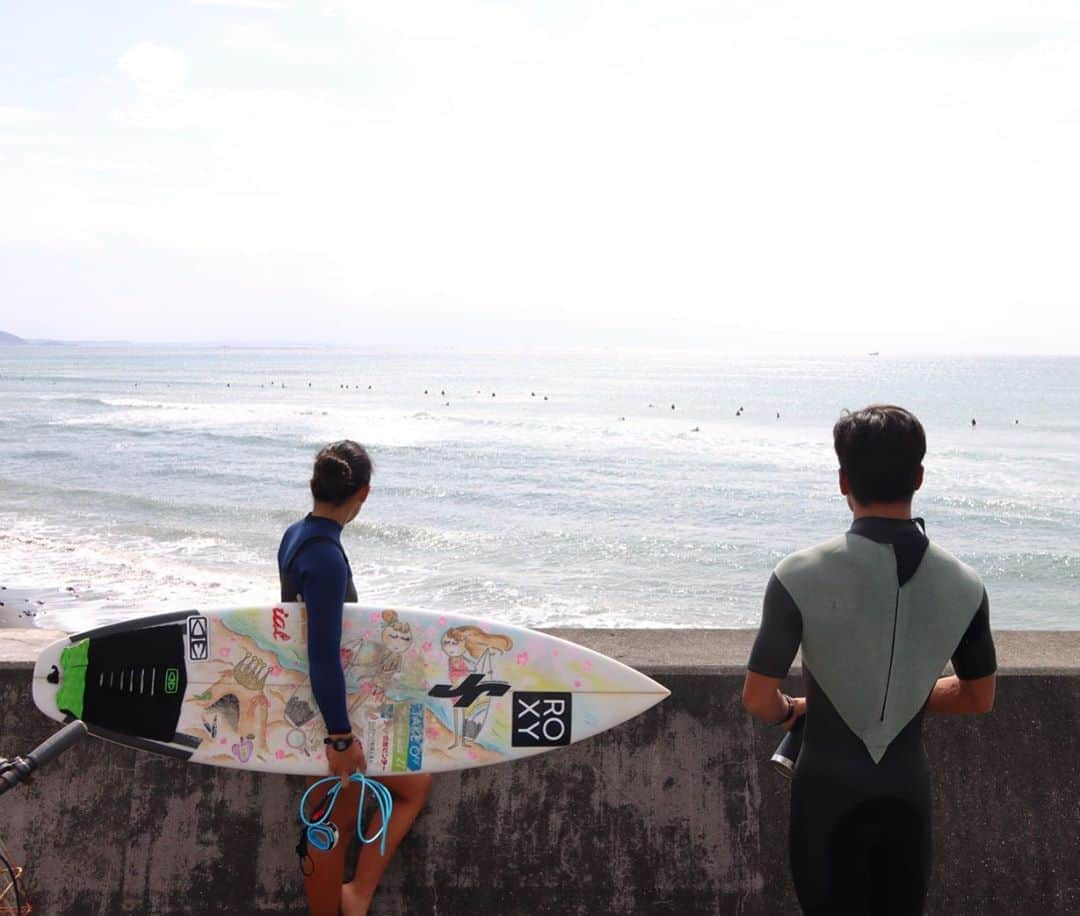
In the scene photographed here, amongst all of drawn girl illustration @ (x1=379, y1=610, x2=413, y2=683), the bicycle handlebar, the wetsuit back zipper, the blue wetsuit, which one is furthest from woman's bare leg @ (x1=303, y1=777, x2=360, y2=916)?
the wetsuit back zipper

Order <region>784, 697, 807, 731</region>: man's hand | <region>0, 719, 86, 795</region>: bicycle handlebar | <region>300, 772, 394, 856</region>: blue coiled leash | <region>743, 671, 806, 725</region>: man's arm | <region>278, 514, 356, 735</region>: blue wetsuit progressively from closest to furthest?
1. <region>0, 719, 86, 795</region>: bicycle handlebar
2. <region>743, 671, 806, 725</region>: man's arm
3. <region>784, 697, 807, 731</region>: man's hand
4. <region>278, 514, 356, 735</region>: blue wetsuit
5. <region>300, 772, 394, 856</region>: blue coiled leash

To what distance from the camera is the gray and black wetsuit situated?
7.31 feet

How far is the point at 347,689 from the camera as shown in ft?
10.2

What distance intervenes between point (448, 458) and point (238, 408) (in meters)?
27.8

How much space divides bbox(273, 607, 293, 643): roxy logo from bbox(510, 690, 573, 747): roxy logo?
2.22ft

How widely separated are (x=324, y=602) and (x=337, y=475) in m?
0.33

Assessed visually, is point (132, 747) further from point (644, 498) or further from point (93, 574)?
point (644, 498)

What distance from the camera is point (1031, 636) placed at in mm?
3662

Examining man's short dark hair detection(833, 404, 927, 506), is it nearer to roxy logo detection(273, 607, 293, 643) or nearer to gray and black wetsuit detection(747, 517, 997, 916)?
gray and black wetsuit detection(747, 517, 997, 916)

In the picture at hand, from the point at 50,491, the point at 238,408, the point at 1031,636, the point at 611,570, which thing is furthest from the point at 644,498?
the point at 238,408

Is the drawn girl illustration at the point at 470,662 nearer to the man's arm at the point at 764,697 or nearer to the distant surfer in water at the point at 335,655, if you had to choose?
the distant surfer in water at the point at 335,655

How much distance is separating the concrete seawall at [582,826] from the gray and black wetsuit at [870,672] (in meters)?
0.95

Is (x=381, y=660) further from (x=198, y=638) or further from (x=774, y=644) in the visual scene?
(x=774, y=644)

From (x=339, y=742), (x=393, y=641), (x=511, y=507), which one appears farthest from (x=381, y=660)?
(x=511, y=507)
